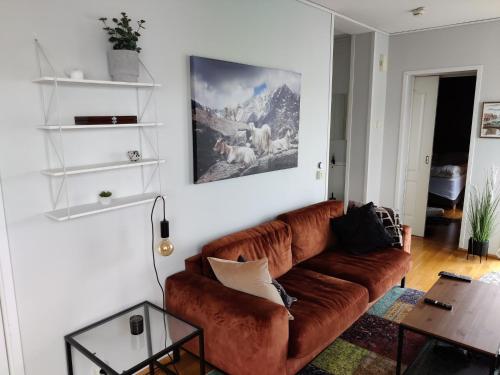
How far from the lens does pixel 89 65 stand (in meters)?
2.01

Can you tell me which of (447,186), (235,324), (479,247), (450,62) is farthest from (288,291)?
(447,186)

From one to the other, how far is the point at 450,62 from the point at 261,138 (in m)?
2.83

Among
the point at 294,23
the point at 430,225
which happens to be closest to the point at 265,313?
the point at 294,23

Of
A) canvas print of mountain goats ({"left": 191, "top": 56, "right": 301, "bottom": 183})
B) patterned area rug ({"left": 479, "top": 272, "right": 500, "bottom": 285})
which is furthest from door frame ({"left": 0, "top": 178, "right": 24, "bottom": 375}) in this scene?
patterned area rug ({"left": 479, "top": 272, "right": 500, "bottom": 285})

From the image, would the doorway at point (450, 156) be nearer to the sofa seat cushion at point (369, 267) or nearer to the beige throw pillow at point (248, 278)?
the sofa seat cushion at point (369, 267)

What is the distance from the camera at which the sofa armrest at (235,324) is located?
1993 mm

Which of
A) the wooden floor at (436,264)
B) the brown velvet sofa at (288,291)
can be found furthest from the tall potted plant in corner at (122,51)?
the wooden floor at (436,264)

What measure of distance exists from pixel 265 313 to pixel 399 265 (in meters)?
1.66

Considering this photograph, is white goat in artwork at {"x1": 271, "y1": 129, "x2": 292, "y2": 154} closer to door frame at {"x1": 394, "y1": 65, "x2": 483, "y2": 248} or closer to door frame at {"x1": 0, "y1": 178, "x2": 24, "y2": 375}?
door frame at {"x1": 0, "y1": 178, "x2": 24, "y2": 375}

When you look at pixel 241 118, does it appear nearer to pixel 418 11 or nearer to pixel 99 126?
pixel 99 126

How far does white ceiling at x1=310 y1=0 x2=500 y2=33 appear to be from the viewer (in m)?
3.49

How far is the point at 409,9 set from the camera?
12.2 feet

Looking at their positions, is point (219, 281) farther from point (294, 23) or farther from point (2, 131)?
point (294, 23)

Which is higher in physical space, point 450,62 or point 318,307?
point 450,62
